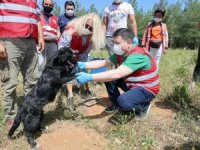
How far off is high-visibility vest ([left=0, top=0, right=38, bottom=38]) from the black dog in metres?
0.52

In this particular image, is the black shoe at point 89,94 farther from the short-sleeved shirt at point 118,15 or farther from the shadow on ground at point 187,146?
the shadow on ground at point 187,146

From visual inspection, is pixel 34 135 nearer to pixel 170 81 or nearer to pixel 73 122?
pixel 73 122

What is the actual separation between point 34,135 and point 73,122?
1.98 feet

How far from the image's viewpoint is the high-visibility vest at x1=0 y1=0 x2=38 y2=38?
3.76 metres

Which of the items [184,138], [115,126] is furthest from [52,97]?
[184,138]

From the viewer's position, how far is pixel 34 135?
13.3ft

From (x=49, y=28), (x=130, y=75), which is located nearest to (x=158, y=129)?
(x=130, y=75)

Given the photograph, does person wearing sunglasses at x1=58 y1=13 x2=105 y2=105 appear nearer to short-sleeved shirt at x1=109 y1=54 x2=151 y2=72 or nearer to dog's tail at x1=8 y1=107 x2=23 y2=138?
short-sleeved shirt at x1=109 y1=54 x2=151 y2=72

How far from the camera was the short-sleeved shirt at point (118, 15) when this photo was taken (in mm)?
5793

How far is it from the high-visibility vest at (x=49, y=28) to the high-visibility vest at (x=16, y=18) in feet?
4.61

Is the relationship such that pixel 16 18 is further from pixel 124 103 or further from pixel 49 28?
pixel 124 103

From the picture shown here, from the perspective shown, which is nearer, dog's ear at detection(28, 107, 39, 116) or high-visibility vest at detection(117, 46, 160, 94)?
dog's ear at detection(28, 107, 39, 116)

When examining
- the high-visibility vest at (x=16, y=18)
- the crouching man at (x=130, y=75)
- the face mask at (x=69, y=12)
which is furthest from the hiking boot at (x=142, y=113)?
the face mask at (x=69, y=12)

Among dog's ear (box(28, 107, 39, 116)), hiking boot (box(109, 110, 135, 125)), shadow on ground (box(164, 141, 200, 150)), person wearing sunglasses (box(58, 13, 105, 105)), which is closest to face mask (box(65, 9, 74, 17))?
person wearing sunglasses (box(58, 13, 105, 105))
